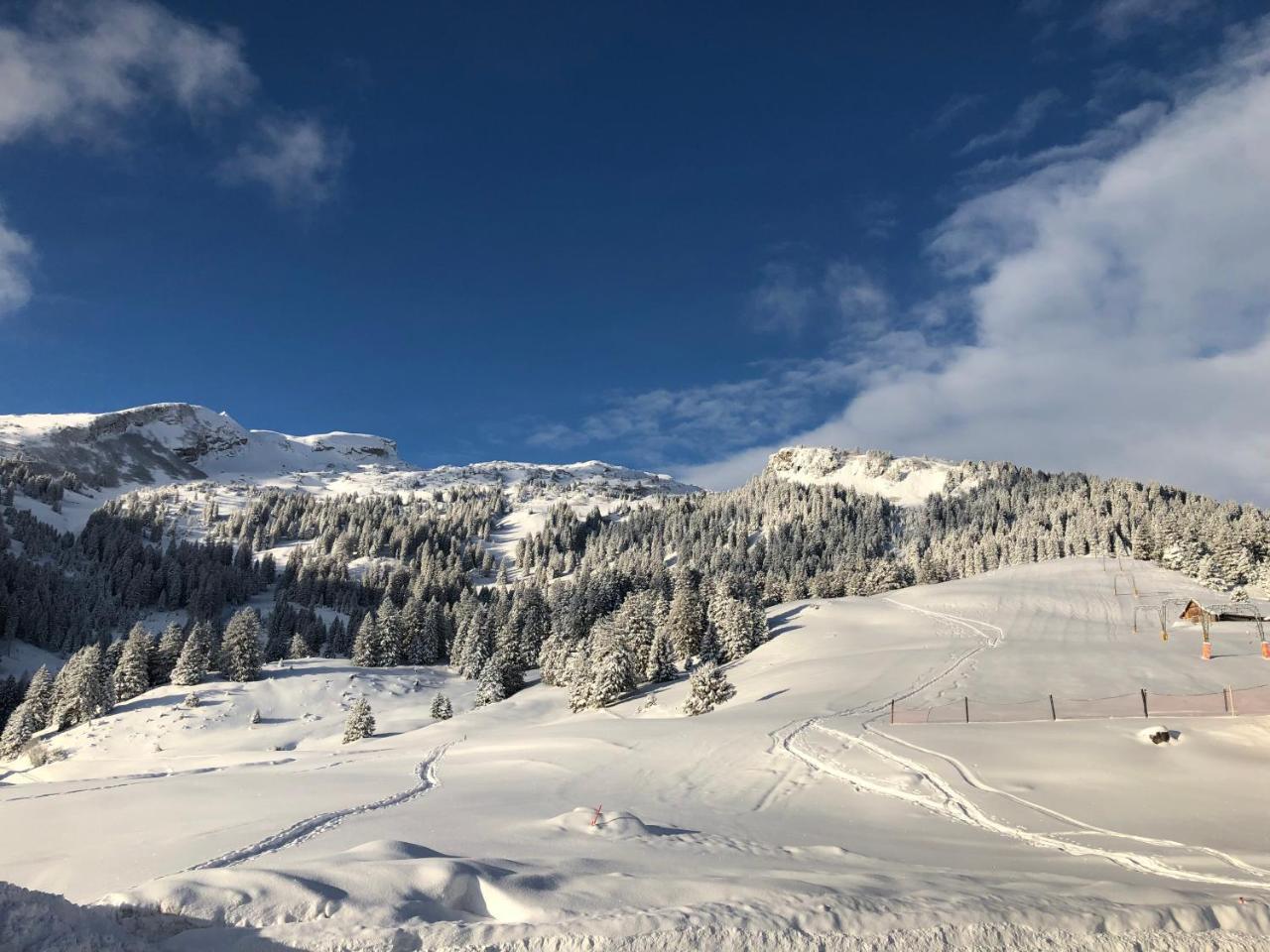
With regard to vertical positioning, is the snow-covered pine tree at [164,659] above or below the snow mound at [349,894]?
below

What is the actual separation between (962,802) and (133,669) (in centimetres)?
8346

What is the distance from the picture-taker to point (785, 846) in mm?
12703

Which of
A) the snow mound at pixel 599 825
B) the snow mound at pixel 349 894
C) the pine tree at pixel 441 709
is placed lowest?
the pine tree at pixel 441 709

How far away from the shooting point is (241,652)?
247 feet

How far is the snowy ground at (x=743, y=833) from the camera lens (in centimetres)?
696

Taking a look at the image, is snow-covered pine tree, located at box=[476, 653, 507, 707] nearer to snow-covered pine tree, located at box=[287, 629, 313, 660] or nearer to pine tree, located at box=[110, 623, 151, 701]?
pine tree, located at box=[110, 623, 151, 701]

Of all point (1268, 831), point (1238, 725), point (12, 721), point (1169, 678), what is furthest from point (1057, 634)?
point (12, 721)

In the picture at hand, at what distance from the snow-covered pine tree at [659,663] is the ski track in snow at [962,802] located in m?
30.3

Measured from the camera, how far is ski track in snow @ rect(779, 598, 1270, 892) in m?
11.9

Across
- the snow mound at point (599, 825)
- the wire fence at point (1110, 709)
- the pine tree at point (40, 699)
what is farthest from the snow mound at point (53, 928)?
the pine tree at point (40, 699)

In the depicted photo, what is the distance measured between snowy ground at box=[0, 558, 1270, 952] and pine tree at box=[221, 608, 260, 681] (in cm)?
4172

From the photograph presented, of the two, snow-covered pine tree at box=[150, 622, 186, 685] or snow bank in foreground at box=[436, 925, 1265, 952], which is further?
snow-covered pine tree at box=[150, 622, 186, 685]

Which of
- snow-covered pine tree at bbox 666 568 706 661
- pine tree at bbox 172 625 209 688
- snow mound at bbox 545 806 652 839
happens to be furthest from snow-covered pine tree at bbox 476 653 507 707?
snow mound at bbox 545 806 652 839

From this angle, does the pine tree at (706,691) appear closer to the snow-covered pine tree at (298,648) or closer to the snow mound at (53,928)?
the snow mound at (53,928)
